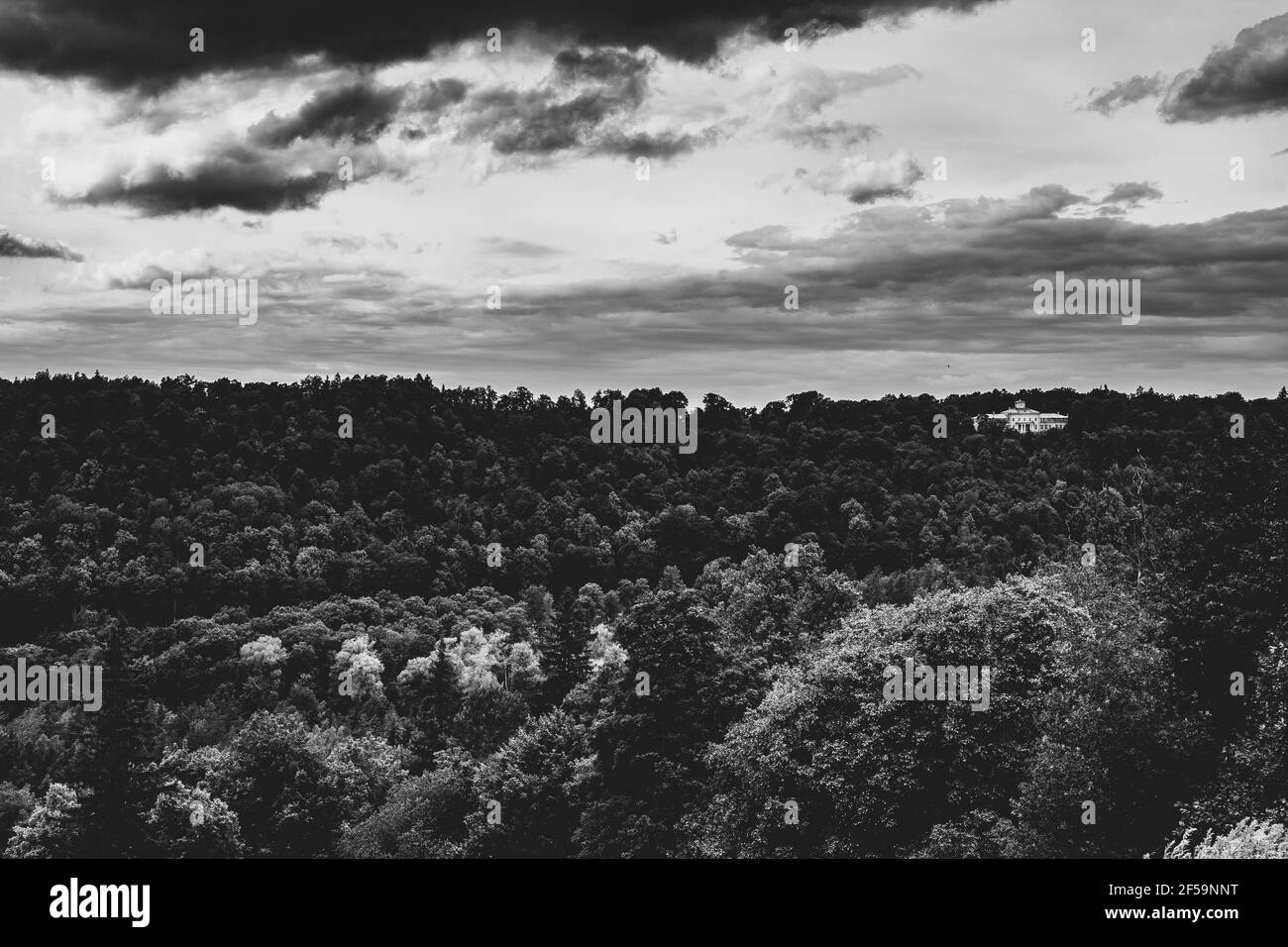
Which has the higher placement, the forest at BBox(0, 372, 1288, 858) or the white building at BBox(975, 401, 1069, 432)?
the white building at BBox(975, 401, 1069, 432)

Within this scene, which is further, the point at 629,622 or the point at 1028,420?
the point at 1028,420

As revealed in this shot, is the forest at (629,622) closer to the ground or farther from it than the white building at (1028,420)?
closer to the ground

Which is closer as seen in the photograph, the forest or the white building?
the forest

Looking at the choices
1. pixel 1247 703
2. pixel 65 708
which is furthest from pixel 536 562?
pixel 1247 703

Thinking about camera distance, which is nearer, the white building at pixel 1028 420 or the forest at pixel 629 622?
the forest at pixel 629 622

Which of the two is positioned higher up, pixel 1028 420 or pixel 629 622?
pixel 1028 420
